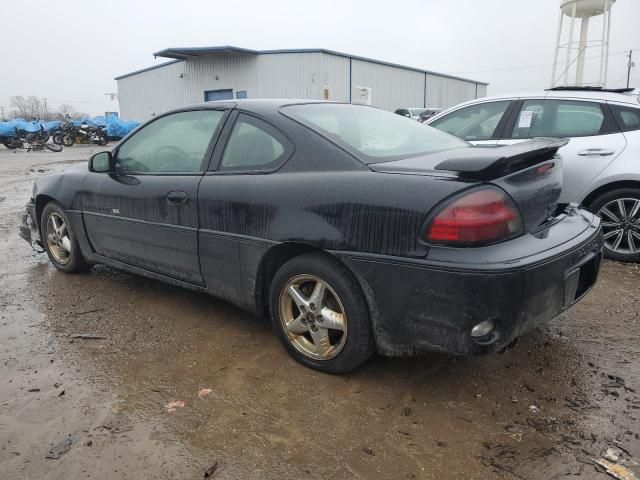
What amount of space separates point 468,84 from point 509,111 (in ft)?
144

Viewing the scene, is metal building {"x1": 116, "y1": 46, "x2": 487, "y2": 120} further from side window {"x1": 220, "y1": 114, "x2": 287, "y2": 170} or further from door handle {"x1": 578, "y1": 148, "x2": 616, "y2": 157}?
side window {"x1": 220, "y1": 114, "x2": 287, "y2": 170}

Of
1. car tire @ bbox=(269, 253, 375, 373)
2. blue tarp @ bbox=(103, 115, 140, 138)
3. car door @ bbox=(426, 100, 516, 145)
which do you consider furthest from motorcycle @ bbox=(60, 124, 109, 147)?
car tire @ bbox=(269, 253, 375, 373)

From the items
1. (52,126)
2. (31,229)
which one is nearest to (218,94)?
(52,126)

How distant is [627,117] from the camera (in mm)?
4555

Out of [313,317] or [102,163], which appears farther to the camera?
[102,163]

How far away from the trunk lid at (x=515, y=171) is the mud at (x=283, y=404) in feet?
2.94

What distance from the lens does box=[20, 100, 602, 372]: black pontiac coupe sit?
2197 millimetres

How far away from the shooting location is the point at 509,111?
5090mm

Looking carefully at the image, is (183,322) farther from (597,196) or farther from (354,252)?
(597,196)

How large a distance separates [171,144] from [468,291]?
235cm

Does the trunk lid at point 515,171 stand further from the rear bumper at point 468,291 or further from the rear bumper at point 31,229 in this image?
the rear bumper at point 31,229

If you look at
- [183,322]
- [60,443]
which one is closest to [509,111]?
[183,322]

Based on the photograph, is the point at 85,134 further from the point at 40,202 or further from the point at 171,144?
the point at 171,144

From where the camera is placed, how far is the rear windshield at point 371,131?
2.75 meters
